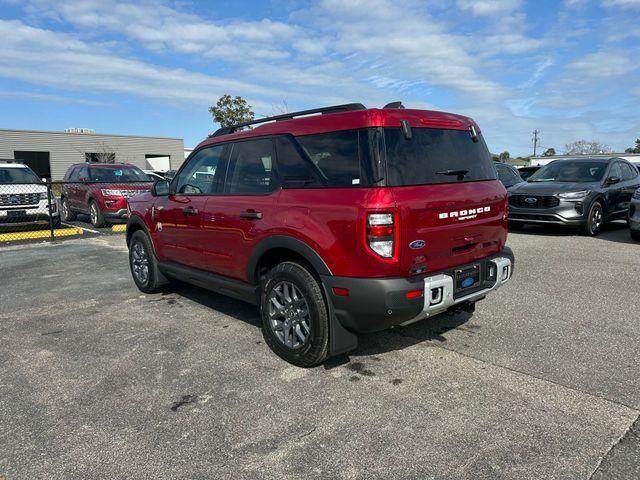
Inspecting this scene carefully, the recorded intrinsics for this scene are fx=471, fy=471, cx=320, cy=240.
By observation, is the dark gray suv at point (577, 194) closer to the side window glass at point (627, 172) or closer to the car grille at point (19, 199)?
the side window glass at point (627, 172)

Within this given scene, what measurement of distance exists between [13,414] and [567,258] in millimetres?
7504

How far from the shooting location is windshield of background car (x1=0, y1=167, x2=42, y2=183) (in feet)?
37.8

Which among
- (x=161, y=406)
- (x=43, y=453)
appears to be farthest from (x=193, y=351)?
(x=43, y=453)

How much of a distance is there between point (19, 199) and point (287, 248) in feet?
33.4

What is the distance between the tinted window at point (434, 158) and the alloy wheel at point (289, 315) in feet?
3.80

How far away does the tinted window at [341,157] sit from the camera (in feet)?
10.5

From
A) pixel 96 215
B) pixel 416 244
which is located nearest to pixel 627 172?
pixel 416 244

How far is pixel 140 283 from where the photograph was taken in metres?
6.04

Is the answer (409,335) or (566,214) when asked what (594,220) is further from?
(409,335)

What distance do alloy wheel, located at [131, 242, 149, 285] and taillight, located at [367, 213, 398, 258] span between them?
3.65 m

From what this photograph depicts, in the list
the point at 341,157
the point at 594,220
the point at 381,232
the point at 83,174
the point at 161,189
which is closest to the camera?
the point at 381,232

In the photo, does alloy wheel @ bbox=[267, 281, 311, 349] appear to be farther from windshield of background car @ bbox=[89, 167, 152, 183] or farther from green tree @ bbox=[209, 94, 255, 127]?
green tree @ bbox=[209, 94, 255, 127]

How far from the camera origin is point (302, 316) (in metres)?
3.57

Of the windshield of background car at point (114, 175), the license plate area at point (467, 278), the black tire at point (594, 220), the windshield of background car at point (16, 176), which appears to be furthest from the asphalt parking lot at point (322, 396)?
the windshield of background car at point (114, 175)
